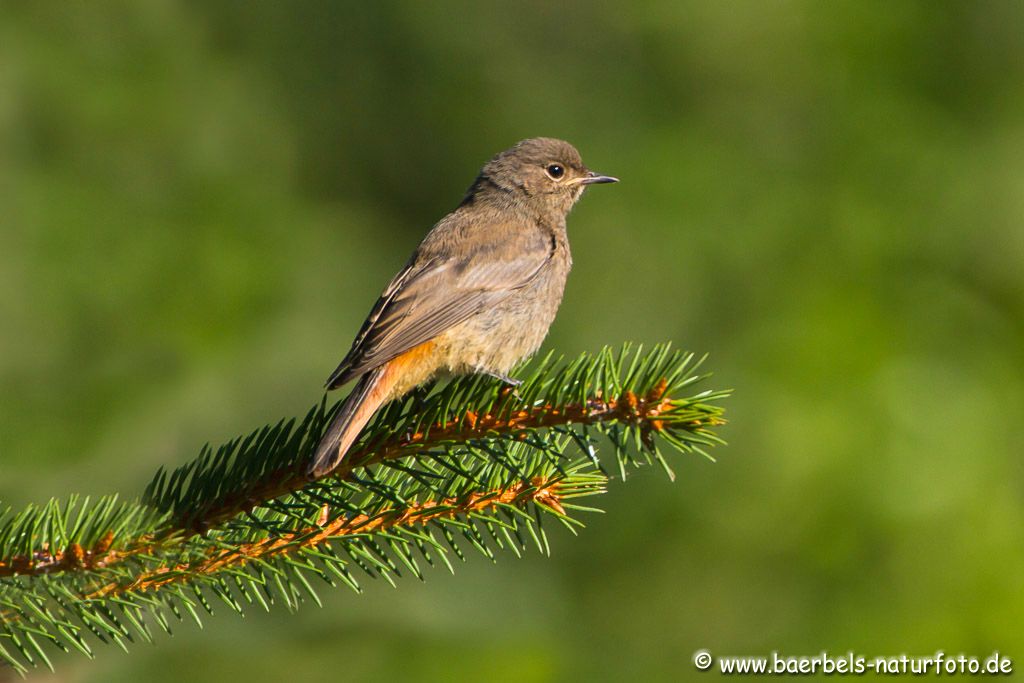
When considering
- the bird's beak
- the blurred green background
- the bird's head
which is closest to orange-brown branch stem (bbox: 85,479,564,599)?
the blurred green background

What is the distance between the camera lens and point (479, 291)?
5.17 m

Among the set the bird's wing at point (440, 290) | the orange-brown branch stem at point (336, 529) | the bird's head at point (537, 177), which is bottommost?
the orange-brown branch stem at point (336, 529)

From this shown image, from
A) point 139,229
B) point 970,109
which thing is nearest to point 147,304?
point 139,229

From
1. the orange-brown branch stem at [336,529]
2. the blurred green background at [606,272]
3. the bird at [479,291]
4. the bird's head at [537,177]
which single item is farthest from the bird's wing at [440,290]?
the blurred green background at [606,272]

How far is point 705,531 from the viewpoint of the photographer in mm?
7117

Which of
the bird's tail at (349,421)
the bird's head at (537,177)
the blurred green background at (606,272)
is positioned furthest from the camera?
the blurred green background at (606,272)

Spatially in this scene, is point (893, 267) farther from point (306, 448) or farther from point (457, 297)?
point (306, 448)

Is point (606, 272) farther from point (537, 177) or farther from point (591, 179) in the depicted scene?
point (537, 177)

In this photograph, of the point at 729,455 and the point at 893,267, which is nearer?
the point at 729,455

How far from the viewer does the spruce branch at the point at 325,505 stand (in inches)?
120

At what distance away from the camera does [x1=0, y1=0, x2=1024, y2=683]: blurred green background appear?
21.3 feet

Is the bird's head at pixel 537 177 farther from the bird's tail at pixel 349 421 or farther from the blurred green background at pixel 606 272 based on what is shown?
the bird's tail at pixel 349 421

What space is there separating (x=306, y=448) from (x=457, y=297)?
1.61 meters

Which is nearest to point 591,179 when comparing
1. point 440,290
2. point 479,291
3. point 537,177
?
point 537,177
